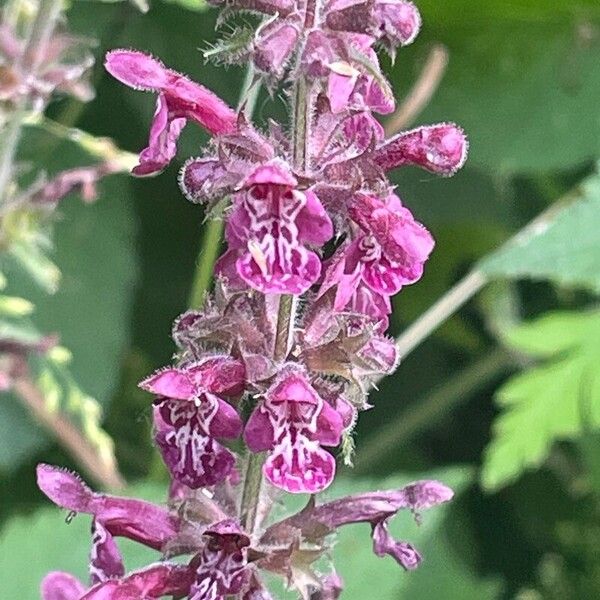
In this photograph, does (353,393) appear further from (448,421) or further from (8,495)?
(448,421)

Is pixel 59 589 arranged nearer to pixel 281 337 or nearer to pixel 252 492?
pixel 252 492

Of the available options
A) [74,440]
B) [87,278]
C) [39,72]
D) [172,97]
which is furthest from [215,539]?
[87,278]

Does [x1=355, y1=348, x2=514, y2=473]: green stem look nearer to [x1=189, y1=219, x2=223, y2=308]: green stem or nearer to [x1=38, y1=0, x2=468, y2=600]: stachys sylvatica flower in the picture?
[x1=189, y1=219, x2=223, y2=308]: green stem

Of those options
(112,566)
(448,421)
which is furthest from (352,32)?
(448,421)

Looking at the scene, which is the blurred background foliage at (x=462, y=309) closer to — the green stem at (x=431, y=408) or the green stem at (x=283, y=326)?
the green stem at (x=431, y=408)

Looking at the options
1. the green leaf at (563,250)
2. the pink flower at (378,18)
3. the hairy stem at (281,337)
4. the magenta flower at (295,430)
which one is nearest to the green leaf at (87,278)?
the green leaf at (563,250)
